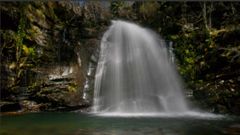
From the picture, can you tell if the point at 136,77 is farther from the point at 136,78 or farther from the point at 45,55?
the point at 45,55

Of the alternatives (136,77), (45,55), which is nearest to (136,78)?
(136,77)

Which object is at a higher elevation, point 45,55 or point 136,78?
point 45,55

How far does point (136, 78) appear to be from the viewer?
23.1 metres

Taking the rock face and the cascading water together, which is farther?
the rock face

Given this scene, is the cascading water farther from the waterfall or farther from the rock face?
the rock face

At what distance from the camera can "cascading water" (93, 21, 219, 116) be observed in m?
21.1

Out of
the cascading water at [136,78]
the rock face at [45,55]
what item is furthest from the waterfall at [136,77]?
the rock face at [45,55]

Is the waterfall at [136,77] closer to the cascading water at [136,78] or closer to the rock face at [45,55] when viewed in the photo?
the cascading water at [136,78]

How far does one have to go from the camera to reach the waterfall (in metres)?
21.2

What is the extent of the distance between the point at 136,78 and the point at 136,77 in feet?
0.27

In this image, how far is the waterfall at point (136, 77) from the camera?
21188 mm

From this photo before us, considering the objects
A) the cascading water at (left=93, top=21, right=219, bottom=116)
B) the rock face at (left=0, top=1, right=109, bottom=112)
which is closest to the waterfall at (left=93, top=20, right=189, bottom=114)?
the cascading water at (left=93, top=21, right=219, bottom=116)

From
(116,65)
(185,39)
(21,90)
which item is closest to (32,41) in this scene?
(21,90)

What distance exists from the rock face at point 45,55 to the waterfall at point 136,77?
35.7 inches
